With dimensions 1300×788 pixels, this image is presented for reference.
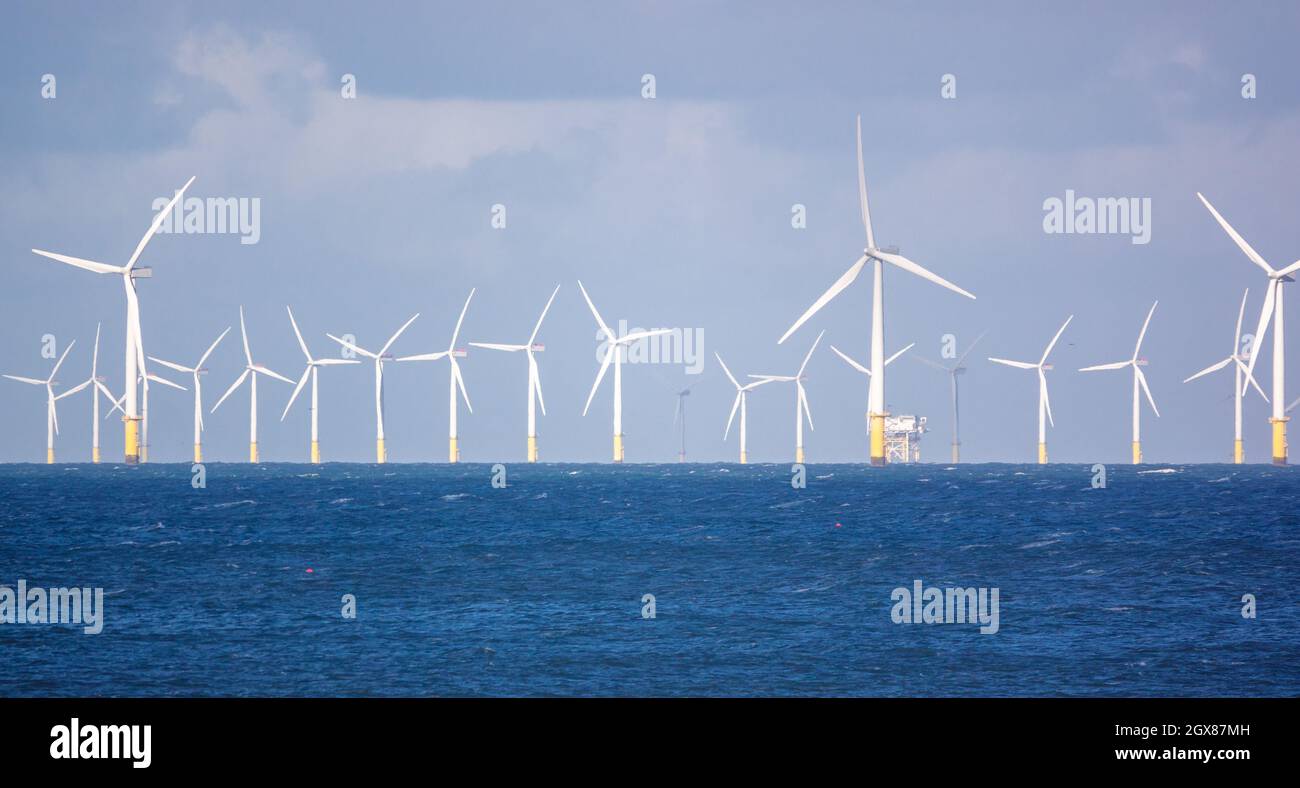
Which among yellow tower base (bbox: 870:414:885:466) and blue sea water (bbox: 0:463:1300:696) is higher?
yellow tower base (bbox: 870:414:885:466)

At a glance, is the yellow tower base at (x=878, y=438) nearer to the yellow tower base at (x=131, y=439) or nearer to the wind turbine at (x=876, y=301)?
the wind turbine at (x=876, y=301)

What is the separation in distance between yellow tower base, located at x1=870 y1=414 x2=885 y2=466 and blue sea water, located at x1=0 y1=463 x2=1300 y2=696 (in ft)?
165

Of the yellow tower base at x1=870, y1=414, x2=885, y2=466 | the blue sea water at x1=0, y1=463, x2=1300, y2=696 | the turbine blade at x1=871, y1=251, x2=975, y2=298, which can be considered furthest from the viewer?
the yellow tower base at x1=870, y1=414, x2=885, y2=466

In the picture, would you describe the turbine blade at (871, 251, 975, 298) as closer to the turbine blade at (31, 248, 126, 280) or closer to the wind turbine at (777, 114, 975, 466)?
the wind turbine at (777, 114, 975, 466)

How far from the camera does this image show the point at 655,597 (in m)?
61.6

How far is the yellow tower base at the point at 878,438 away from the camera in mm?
171488

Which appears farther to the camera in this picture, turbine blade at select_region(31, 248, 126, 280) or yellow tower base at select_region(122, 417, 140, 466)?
yellow tower base at select_region(122, 417, 140, 466)

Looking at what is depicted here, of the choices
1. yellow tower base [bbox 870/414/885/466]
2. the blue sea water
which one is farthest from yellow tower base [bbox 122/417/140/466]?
yellow tower base [bbox 870/414/885/466]

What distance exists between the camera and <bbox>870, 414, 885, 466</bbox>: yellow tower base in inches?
6751

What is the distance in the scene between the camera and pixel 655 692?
4031cm

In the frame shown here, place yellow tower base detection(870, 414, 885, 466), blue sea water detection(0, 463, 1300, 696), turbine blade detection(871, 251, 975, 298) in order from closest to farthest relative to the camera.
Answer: blue sea water detection(0, 463, 1300, 696) < turbine blade detection(871, 251, 975, 298) < yellow tower base detection(870, 414, 885, 466)

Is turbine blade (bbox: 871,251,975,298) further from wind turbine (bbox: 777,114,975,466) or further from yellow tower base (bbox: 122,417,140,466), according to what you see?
yellow tower base (bbox: 122,417,140,466)
